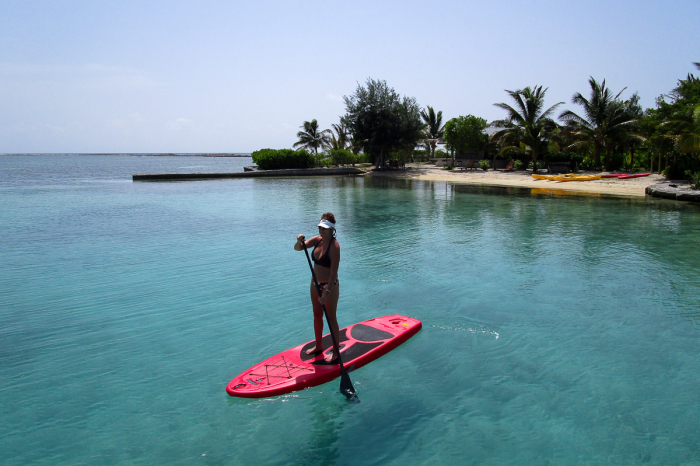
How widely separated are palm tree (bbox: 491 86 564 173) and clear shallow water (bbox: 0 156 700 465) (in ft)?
91.2

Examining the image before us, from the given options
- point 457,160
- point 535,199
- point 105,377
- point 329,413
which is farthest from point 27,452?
point 457,160

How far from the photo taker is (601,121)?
120 feet

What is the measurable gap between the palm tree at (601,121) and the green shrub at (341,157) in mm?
23779

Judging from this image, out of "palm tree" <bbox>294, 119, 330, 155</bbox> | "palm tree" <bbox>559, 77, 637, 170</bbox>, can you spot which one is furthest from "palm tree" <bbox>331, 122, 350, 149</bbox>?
"palm tree" <bbox>559, 77, 637, 170</bbox>

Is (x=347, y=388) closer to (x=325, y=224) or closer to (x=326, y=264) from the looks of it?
(x=326, y=264)

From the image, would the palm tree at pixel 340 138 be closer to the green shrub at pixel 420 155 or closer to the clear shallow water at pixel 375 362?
the green shrub at pixel 420 155

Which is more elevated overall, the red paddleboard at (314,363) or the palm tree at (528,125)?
the palm tree at (528,125)

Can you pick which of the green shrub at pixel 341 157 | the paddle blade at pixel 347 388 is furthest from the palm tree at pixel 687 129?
the green shrub at pixel 341 157

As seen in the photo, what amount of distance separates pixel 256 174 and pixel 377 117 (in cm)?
1419

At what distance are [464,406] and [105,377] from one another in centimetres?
471

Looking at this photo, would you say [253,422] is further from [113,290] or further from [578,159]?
[578,159]

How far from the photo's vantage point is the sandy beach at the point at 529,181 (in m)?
29.8

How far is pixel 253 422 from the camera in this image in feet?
16.3

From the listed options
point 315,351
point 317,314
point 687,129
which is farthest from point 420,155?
point 317,314
